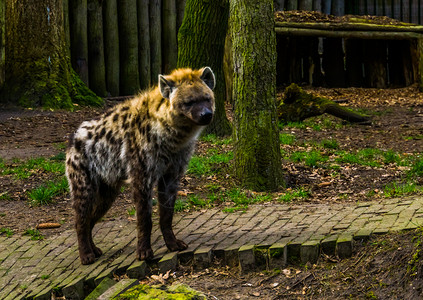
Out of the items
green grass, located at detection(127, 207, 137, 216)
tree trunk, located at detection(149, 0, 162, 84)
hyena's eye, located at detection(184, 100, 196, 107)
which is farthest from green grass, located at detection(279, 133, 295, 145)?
tree trunk, located at detection(149, 0, 162, 84)

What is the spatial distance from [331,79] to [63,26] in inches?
256

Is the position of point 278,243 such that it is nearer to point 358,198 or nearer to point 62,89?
point 358,198

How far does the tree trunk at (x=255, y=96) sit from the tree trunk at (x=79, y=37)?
610 centimetres

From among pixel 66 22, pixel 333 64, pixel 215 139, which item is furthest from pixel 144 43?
pixel 215 139

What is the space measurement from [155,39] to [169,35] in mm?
386

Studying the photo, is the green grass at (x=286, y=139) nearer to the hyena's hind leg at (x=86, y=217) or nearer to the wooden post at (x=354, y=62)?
the hyena's hind leg at (x=86, y=217)

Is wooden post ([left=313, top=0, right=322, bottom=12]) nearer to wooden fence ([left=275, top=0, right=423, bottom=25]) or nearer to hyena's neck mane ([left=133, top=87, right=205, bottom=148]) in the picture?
wooden fence ([left=275, top=0, right=423, bottom=25])

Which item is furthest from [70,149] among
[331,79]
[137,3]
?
[331,79]

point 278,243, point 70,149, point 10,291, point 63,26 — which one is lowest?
point 10,291

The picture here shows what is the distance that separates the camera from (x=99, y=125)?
20.4ft

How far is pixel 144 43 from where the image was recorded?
563 inches

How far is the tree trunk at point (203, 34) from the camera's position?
989 centimetres

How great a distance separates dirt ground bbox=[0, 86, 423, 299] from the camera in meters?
5.22

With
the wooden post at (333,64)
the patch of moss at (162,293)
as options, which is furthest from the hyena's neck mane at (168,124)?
the wooden post at (333,64)
